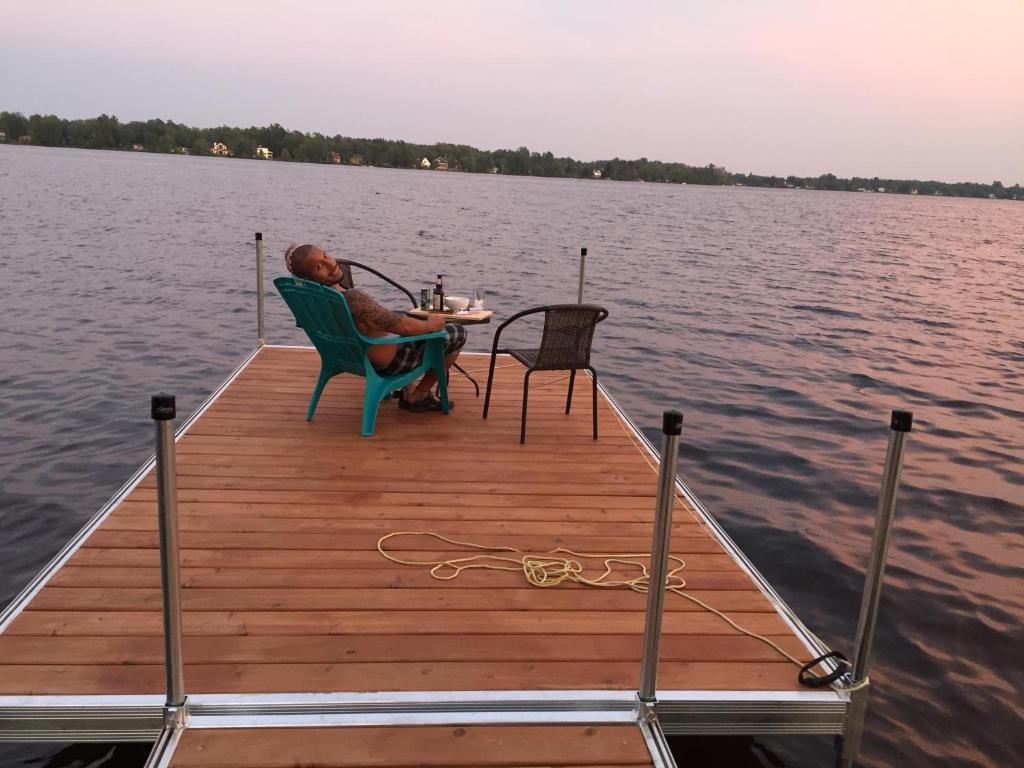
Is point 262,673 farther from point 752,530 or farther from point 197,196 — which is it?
point 197,196

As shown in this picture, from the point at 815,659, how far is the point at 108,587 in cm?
253

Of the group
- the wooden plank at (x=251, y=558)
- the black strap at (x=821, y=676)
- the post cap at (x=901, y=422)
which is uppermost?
the post cap at (x=901, y=422)

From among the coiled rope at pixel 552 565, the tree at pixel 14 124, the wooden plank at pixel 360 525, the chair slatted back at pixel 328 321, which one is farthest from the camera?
the tree at pixel 14 124

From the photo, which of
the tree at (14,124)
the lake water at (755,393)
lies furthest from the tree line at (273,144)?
the lake water at (755,393)

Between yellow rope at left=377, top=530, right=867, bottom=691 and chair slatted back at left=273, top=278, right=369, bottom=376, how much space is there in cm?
159

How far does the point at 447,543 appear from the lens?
3.44 m

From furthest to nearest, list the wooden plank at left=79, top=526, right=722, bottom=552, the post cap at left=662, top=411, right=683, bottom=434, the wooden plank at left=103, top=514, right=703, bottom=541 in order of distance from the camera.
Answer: the wooden plank at left=103, top=514, right=703, bottom=541 < the wooden plank at left=79, top=526, right=722, bottom=552 < the post cap at left=662, top=411, right=683, bottom=434

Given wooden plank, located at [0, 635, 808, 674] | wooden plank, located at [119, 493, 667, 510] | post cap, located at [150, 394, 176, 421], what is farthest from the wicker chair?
post cap, located at [150, 394, 176, 421]

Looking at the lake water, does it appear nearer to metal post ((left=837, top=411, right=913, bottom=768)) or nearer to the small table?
metal post ((left=837, top=411, right=913, bottom=768))

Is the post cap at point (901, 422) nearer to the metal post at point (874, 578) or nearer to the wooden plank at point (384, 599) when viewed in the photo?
the metal post at point (874, 578)

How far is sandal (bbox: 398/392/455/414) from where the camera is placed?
18.1 ft

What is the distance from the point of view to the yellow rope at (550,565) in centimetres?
315

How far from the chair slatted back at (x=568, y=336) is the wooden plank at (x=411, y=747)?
9.35 feet

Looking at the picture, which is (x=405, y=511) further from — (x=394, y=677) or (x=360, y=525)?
(x=394, y=677)
